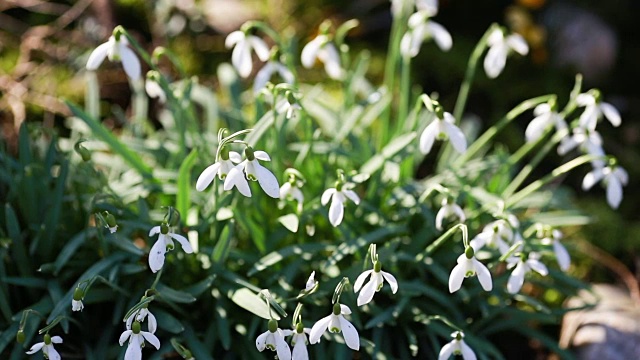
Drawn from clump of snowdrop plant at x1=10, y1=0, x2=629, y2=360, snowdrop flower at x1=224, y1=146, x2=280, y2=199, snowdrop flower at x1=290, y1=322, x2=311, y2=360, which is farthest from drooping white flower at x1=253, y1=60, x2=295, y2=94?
snowdrop flower at x1=290, y1=322, x2=311, y2=360

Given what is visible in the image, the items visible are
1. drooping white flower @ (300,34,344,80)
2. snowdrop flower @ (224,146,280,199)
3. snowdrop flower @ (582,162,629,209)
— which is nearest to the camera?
snowdrop flower @ (224,146,280,199)

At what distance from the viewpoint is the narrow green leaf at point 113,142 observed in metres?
2.36

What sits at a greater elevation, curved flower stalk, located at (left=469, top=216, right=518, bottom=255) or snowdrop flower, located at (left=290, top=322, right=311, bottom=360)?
snowdrop flower, located at (left=290, top=322, right=311, bottom=360)

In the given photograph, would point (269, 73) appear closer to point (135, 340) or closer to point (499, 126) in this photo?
point (499, 126)

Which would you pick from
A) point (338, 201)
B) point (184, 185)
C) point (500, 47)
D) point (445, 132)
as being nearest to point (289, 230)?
point (184, 185)

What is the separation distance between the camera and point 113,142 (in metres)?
2.41

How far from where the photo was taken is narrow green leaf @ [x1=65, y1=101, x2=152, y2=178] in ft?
7.73

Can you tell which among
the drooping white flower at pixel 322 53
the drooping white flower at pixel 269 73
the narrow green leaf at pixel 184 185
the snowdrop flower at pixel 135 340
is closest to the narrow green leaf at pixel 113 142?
the narrow green leaf at pixel 184 185

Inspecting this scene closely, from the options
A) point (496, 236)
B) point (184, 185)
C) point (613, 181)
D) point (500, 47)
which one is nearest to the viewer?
point (496, 236)

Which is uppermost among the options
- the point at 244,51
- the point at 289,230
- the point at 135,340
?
the point at 244,51

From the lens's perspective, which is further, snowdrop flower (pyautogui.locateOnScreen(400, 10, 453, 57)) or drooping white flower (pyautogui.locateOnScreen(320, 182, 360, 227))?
snowdrop flower (pyautogui.locateOnScreen(400, 10, 453, 57))

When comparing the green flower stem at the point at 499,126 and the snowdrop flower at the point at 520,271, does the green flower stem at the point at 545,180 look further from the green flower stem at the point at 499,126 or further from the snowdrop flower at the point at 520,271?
the snowdrop flower at the point at 520,271

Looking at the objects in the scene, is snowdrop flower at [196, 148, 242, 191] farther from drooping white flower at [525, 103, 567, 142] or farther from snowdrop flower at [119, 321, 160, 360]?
drooping white flower at [525, 103, 567, 142]

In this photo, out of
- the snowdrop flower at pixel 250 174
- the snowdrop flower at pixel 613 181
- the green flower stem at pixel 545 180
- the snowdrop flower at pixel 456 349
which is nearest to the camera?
the snowdrop flower at pixel 250 174
